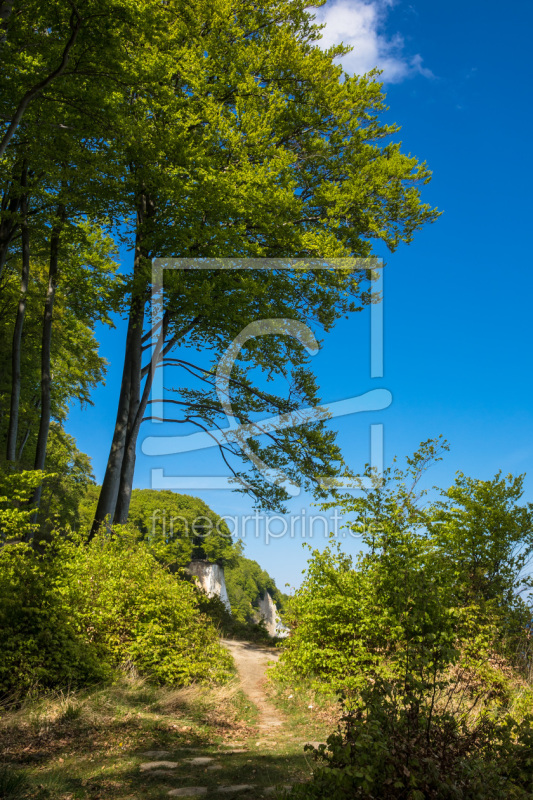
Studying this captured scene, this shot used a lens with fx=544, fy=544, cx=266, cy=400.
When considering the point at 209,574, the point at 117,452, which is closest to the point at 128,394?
the point at 117,452

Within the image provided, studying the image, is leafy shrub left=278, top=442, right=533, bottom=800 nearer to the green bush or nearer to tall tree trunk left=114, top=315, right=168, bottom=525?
the green bush

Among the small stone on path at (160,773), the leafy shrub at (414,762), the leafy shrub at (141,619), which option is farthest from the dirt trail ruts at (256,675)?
the leafy shrub at (414,762)

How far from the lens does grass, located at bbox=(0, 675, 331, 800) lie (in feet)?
12.6

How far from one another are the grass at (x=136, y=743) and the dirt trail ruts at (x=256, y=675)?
22 centimetres

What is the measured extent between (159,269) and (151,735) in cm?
932

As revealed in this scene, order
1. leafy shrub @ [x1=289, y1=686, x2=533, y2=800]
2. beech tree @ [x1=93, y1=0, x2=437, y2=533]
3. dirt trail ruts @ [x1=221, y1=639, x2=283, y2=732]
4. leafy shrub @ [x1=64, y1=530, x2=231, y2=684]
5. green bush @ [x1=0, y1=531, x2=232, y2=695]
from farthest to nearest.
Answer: beech tree @ [x1=93, y1=0, x2=437, y2=533] < leafy shrub @ [x1=64, y1=530, x2=231, y2=684] < dirt trail ruts @ [x1=221, y1=639, x2=283, y2=732] < green bush @ [x1=0, y1=531, x2=232, y2=695] < leafy shrub @ [x1=289, y1=686, x2=533, y2=800]

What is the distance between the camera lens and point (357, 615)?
298 inches

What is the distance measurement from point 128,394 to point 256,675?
674cm

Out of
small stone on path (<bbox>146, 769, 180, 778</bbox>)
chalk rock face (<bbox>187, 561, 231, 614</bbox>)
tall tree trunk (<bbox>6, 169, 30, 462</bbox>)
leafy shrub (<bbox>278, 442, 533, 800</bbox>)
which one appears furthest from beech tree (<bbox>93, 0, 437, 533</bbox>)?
chalk rock face (<bbox>187, 561, 231, 614</bbox>)

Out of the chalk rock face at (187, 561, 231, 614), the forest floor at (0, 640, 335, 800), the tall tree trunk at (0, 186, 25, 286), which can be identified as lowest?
the chalk rock face at (187, 561, 231, 614)

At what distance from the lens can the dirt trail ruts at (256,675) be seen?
6.90 metres

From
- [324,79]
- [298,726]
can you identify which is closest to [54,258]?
[324,79]

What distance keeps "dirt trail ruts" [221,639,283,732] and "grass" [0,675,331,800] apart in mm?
216

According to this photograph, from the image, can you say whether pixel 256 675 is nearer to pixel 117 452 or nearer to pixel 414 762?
pixel 117 452
